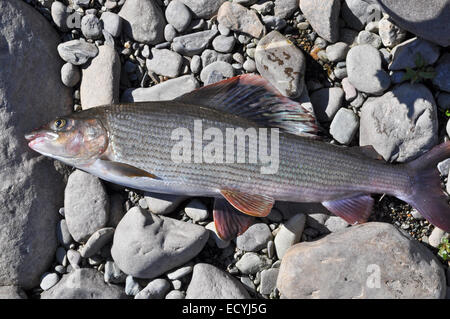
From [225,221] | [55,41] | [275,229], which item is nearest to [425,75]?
[275,229]

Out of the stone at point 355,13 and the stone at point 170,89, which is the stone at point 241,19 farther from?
the stone at point 355,13

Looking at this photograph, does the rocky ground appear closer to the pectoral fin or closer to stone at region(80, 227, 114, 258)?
stone at region(80, 227, 114, 258)

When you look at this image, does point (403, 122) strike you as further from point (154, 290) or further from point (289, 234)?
point (154, 290)

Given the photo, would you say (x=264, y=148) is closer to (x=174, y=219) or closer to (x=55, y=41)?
(x=174, y=219)

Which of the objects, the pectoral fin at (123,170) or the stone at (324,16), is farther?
the stone at (324,16)

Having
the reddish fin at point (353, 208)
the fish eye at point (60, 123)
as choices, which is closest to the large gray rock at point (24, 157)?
the fish eye at point (60, 123)

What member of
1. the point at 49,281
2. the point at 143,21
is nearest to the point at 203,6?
the point at 143,21

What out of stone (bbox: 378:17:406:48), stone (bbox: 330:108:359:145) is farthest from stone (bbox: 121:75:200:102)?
stone (bbox: 378:17:406:48)
